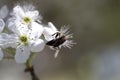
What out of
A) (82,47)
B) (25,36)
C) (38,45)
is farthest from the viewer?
(82,47)

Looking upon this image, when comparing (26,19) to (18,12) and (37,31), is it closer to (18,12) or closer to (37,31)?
(18,12)

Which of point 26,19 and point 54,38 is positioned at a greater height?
point 26,19

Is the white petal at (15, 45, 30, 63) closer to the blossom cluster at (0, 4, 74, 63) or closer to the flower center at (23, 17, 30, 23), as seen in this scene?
the blossom cluster at (0, 4, 74, 63)

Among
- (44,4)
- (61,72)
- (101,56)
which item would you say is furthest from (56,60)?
(44,4)

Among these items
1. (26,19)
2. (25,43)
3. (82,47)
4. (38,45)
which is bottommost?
(38,45)

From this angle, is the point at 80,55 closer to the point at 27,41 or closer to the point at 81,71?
the point at 81,71

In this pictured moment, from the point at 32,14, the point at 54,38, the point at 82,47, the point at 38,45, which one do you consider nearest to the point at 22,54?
the point at 38,45

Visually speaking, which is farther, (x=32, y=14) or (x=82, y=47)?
(x=82, y=47)
